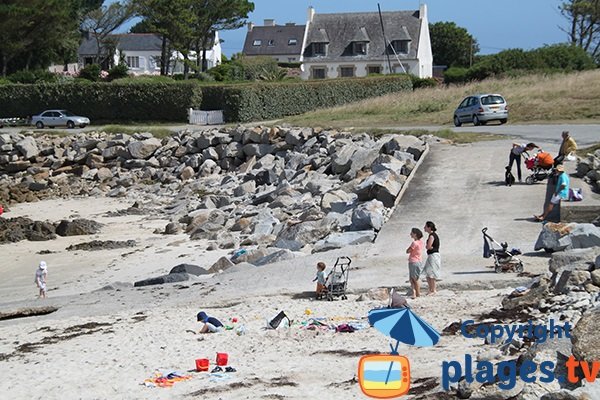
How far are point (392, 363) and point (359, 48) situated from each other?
2704 inches

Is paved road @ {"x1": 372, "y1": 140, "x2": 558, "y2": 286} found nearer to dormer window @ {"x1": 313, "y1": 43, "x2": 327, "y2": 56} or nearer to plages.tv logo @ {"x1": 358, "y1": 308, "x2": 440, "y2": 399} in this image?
plages.tv logo @ {"x1": 358, "y1": 308, "x2": 440, "y2": 399}

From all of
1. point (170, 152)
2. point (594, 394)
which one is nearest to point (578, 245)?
point (594, 394)

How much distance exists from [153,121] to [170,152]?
8.89 meters

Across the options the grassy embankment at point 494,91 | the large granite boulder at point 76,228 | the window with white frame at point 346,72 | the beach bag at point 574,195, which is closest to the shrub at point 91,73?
the grassy embankment at point 494,91

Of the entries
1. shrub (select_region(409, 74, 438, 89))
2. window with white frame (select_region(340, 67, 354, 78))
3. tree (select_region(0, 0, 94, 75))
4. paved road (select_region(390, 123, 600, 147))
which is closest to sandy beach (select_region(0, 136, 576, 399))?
paved road (select_region(390, 123, 600, 147))

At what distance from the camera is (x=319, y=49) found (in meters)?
79.6

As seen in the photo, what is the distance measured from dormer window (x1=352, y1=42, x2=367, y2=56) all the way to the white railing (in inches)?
1166

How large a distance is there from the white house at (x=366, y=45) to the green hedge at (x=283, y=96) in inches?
776

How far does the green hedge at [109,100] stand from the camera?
50.3 meters

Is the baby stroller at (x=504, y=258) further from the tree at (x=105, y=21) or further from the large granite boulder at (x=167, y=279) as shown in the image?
the tree at (x=105, y=21)

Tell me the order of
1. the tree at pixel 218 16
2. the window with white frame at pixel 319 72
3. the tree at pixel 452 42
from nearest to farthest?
the tree at pixel 218 16 → the window with white frame at pixel 319 72 → the tree at pixel 452 42

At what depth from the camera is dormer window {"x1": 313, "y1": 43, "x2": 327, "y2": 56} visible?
7938 centimetres

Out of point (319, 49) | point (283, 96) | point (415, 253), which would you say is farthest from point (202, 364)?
point (319, 49)

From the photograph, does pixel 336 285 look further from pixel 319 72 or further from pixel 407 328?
pixel 319 72
